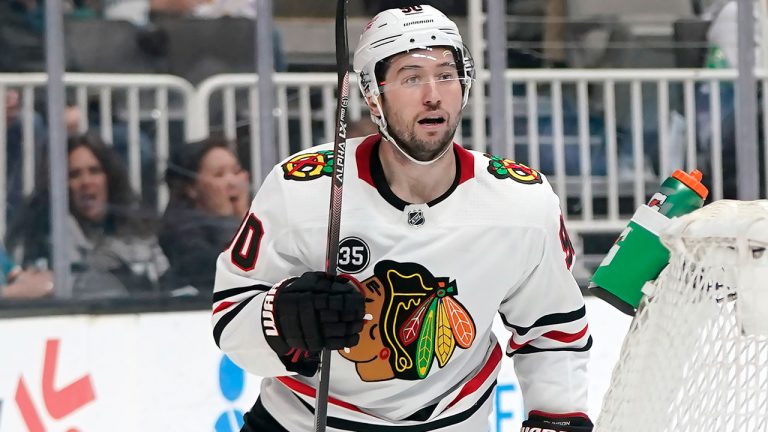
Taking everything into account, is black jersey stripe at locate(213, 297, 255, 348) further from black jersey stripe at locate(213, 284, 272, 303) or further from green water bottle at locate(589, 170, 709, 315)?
green water bottle at locate(589, 170, 709, 315)

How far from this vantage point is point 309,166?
2.47 m

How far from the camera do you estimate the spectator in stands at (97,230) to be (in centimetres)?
387

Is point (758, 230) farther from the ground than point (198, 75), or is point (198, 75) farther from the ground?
point (198, 75)

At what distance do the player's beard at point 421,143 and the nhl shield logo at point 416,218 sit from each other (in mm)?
88

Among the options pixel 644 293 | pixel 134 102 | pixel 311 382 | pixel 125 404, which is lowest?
Result: pixel 125 404

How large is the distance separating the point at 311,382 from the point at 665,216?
2.20 feet

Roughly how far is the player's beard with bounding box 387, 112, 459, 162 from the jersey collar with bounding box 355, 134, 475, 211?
0.08 meters

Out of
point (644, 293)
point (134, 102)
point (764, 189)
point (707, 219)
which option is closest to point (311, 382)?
point (644, 293)

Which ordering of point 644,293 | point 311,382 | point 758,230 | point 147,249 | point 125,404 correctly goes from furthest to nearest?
1. point 147,249
2. point 125,404
3. point 311,382
4. point 644,293
5. point 758,230

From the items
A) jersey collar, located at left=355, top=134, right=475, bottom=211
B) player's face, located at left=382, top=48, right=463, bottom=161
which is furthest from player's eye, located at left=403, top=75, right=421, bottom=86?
jersey collar, located at left=355, top=134, right=475, bottom=211

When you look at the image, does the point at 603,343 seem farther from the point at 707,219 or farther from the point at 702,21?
the point at 707,219

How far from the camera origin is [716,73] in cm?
436

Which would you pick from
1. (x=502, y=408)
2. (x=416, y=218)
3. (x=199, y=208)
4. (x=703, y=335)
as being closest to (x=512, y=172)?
(x=416, y=218)

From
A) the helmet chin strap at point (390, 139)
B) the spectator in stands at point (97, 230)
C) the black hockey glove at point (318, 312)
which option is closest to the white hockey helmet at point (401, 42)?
the helmet chin strap at point (390, 139)
